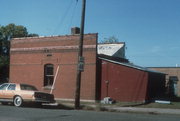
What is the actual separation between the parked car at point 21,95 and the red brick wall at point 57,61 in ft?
21.3

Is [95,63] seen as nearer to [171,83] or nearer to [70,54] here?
[70,54]

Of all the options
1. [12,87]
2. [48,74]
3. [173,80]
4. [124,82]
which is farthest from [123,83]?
[173,80]

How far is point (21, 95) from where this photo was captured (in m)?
21.8

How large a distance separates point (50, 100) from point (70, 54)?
7651 millimetres

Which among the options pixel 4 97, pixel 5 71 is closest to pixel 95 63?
pixel 4 97

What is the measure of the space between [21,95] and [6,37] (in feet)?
109

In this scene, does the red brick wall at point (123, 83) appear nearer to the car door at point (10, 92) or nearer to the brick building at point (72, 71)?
the brick building at point (72, 71)

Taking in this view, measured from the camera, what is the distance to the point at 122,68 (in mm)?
27688

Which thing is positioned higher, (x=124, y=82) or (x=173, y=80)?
(x=173, y=80)

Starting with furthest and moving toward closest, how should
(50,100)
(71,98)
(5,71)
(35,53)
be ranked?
1. (5,71)
2. (35,53)
3. (71,98)
4. (50,100)

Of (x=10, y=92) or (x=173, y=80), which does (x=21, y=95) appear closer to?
(x=10, y=92)

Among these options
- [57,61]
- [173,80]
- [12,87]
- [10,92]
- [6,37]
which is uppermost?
[6,37]

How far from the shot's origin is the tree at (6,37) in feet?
152

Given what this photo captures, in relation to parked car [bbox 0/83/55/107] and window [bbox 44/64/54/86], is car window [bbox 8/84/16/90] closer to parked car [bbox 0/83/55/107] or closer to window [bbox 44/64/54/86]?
parked car [bbox 0/83/55/107]
